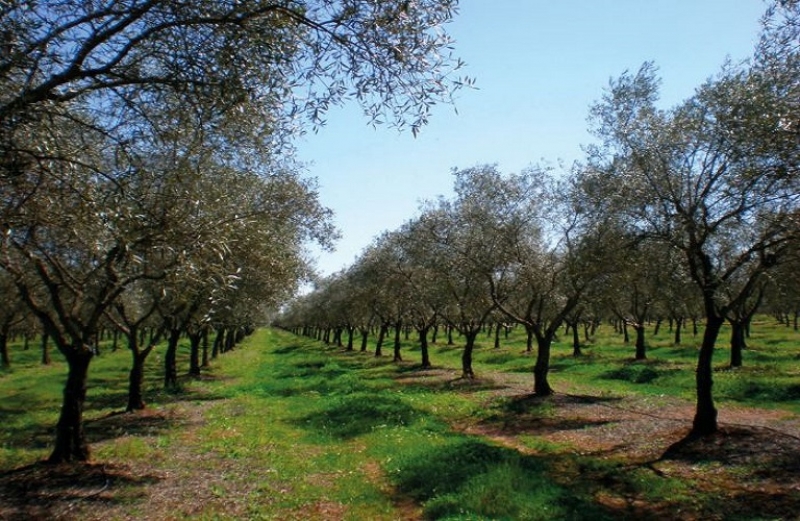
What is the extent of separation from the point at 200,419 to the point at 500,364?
34.3m

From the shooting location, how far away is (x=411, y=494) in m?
14.4

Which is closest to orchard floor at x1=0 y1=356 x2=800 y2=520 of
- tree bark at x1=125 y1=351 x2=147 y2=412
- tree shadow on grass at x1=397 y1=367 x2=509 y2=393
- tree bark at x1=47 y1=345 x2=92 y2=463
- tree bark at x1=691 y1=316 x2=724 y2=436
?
tree bark at x1=691 y1=316 x2=724 y2=436

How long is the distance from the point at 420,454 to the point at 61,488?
421 inches

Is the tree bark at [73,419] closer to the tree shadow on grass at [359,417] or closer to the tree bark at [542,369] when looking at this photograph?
the tree shadow on grass at [359,417]

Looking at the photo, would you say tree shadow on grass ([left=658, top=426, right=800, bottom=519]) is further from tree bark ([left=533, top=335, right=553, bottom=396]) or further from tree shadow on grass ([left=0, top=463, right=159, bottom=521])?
tree shadow on grass ([left=0, top=463, right=159, bottom=521])

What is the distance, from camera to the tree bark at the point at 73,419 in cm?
1711

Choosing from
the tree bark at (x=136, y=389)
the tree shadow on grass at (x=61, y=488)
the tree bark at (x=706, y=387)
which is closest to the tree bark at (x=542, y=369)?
the tree bark at (x=706, y=387)

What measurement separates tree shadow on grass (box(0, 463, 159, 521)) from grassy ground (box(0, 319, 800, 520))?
8cm

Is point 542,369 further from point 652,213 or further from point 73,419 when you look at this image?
point 73,419

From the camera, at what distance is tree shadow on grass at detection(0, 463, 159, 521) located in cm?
1293

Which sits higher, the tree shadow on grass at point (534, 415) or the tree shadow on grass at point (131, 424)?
the tree shadow on grass at point (534, 415)

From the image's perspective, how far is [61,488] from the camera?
14.7 meters

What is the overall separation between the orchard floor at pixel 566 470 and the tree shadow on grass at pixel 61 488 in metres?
0.03

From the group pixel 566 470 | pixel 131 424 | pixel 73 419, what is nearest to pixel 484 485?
pixel 566 470
